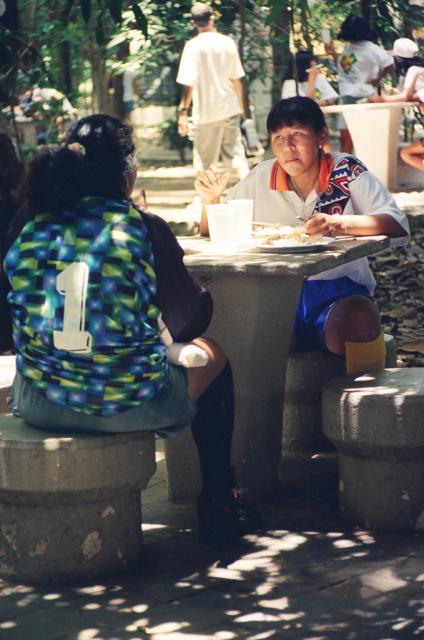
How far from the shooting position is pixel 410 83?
13.4 meters

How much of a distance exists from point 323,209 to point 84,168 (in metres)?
1.48

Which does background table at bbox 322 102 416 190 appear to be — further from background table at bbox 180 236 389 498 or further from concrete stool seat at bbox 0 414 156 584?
concrete stool seat at bbox 0 414 156 584

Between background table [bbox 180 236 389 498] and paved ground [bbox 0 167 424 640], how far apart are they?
26cm

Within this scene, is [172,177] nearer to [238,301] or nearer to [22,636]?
[238,301]

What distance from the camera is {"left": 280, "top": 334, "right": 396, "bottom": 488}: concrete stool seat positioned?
18.1ft

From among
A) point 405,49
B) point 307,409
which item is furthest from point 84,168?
point 405,49

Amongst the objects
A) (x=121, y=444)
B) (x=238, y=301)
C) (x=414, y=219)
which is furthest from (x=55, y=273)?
(x=414, y=219)

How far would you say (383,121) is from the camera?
13523 mm

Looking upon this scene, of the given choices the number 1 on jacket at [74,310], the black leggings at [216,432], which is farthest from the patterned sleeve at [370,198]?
the number 1 on jacket at [74,310]

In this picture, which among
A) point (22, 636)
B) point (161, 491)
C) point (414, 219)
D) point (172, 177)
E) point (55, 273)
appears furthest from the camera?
point (172, 177)

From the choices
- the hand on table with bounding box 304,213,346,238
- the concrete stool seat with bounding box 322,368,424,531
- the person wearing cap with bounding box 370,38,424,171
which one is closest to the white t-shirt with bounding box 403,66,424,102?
the person wearing cap with bounding box 370,38,424,171

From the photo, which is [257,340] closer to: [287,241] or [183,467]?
[287,241]

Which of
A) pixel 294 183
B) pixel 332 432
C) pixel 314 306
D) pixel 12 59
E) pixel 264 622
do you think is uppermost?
pixel 12 59

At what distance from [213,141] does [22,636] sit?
415 inches
